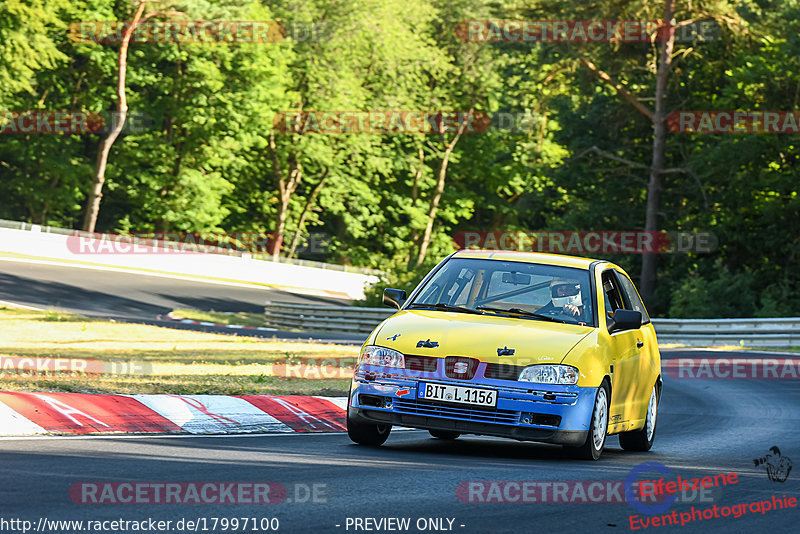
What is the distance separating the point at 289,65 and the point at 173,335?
43.8 meters

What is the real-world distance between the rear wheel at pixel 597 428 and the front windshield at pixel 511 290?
704 mm

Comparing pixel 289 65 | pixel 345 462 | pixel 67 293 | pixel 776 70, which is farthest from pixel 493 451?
pixel 289 65

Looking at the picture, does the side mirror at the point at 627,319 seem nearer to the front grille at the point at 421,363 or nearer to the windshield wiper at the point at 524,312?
the windshield wiper at the point at 524,312

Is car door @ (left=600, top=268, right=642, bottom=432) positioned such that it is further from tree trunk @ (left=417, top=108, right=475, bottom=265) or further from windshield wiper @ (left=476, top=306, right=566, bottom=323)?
tree trunk @ (left=417, top=108, right=475, bottom=265)

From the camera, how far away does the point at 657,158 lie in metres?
42.3

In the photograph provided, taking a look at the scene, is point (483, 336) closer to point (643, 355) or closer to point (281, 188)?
point (643, 355)

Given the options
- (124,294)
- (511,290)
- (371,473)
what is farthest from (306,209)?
(371,473)

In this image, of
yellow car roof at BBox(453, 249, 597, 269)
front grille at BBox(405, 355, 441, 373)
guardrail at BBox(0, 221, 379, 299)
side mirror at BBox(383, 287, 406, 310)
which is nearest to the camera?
front grille at BBox(405, 355, 441, 373)

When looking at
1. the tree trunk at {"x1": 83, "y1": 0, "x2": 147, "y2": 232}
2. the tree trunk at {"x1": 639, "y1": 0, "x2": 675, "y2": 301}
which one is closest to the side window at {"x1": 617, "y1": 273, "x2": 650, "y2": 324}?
the tree trunk at {"x1": 639, "y1": 0, "x2": 675, "y2": 301}

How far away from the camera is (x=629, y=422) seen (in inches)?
415

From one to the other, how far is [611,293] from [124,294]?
31014 mm

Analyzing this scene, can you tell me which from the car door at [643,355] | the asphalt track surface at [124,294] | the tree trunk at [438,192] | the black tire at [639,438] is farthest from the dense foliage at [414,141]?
the black tire at [639,438]

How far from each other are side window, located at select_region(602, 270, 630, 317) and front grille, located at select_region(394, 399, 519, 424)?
1.96 meters

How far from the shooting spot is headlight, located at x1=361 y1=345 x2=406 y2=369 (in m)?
9.17
